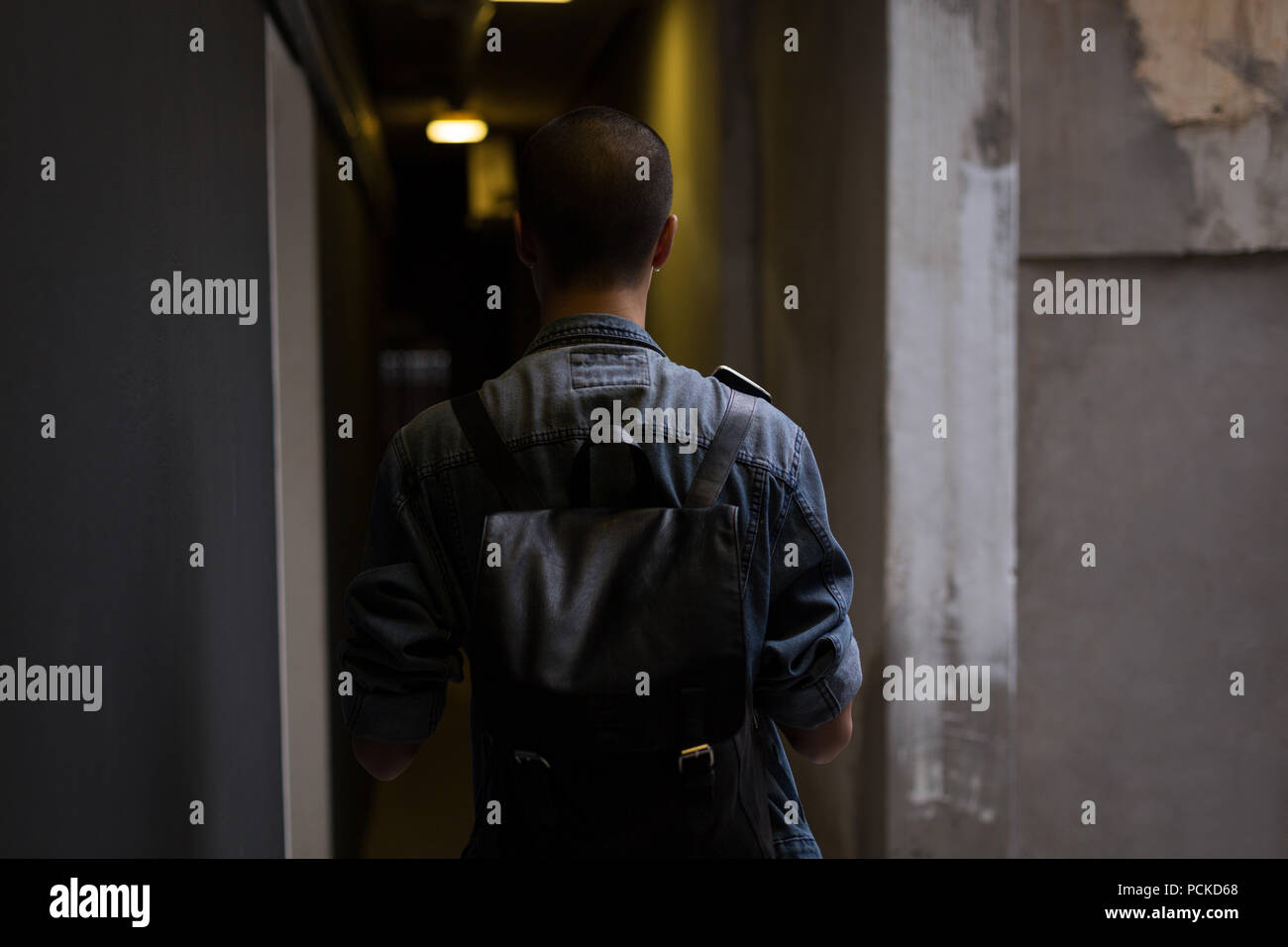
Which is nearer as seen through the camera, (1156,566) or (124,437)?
(124,437)

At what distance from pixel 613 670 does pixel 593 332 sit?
1.09ft

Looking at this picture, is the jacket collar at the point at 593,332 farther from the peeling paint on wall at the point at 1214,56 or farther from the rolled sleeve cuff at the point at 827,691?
the peeling paint on wall at the point at 1214,56

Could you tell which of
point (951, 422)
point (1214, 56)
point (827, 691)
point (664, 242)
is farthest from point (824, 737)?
point (1214, 56)

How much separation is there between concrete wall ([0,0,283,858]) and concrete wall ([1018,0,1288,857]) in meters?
1.62

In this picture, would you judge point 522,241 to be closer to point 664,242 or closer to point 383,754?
point 664,242

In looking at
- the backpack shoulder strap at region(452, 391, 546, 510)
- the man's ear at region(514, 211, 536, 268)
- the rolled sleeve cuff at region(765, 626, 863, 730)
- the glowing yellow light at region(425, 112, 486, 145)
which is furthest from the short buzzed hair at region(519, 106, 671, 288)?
the glowing yellow light at region(425, 112, 486, 145)

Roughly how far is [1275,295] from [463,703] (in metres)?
4.74

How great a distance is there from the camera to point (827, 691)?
99cm

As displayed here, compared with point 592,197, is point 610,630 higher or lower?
lower

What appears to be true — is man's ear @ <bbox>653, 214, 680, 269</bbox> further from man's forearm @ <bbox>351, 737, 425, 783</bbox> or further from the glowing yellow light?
the glowing yellow light

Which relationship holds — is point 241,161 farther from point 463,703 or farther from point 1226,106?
point 463,703

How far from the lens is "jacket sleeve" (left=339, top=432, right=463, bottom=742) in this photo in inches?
36.9

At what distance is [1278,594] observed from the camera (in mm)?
2225

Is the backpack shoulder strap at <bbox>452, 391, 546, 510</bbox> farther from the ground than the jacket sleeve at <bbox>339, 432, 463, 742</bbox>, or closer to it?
farther from the ground
